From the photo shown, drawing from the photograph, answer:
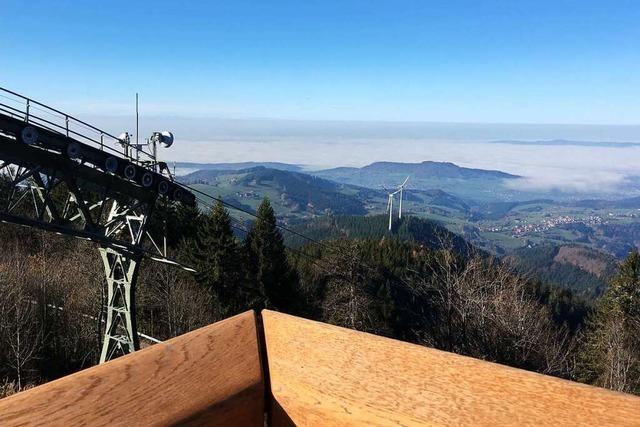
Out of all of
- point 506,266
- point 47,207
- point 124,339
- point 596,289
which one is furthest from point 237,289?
point 596,289

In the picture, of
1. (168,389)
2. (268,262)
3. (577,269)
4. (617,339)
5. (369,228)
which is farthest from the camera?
(577,269)

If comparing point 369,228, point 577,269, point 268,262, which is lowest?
point 577,269

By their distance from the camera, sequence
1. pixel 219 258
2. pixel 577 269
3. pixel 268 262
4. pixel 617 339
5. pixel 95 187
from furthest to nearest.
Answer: pixel 577 269, pixel 268 262, pixel 219 258, pixel 617 339, pixel 95 187

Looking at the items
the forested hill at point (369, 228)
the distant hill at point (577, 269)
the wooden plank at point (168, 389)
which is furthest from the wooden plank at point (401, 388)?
the distant hill at point (577, 269)

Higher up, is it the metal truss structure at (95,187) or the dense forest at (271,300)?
the metal truss structure at (95,187)

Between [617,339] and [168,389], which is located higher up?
[168,389]

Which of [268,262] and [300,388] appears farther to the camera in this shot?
[268,262]

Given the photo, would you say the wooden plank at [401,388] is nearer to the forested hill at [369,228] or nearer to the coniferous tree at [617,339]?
the coniferous tree at [617,339]

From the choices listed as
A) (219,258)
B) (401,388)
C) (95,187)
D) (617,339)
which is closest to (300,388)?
(401,388)

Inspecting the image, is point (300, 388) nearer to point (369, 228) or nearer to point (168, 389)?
point (168, 389)
